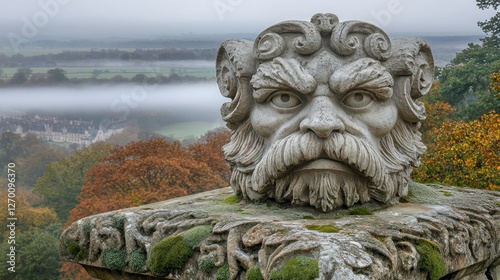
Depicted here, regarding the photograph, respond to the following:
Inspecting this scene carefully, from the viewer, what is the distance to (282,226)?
4.50 meters

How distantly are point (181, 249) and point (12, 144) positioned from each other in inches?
520

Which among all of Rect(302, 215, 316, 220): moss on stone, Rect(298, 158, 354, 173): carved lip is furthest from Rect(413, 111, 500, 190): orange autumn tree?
Rect(302, 215, 316, 220): moss on stone

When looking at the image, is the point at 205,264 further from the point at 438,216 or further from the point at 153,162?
the point at 153,162

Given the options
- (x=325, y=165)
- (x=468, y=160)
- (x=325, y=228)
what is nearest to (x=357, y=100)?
(x=325, y=165)

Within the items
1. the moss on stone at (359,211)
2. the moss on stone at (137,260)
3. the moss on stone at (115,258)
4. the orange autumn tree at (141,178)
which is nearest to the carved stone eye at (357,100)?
the moss on stone at (359,211)

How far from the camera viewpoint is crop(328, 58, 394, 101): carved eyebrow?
5133 mm

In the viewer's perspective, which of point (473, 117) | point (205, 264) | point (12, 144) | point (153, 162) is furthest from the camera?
point (12, 144)

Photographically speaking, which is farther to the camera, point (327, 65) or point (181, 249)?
point (327, 65)

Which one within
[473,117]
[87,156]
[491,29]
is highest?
[491,29]

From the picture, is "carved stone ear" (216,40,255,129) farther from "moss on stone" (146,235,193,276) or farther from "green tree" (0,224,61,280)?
"green tree" (0,224,61,280)

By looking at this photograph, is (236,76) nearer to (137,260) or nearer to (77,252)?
(137,260)

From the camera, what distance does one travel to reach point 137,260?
16.3 ft

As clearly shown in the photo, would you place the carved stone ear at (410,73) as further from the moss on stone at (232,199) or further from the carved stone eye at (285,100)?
the moss on stone at (232,199)

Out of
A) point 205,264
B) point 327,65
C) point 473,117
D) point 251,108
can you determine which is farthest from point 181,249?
point 473,117
